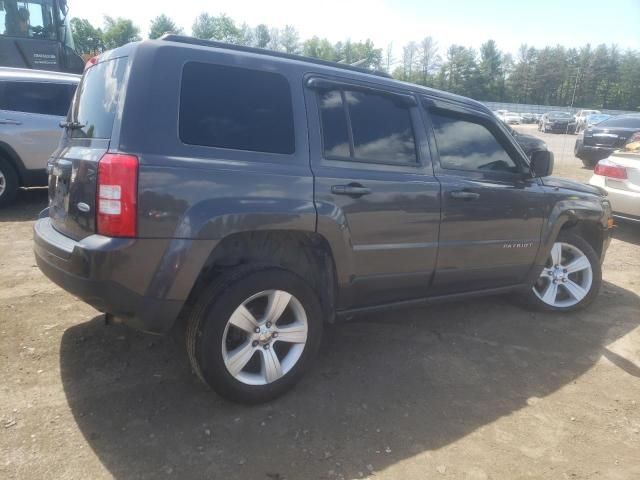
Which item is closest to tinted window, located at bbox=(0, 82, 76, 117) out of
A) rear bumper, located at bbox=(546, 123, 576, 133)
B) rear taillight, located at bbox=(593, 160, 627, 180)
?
rear taillight, located at bbox=(593, 160, 627, 180)

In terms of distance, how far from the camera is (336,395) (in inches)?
119

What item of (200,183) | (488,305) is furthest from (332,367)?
(488,305)

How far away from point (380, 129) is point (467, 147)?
2.75 feet

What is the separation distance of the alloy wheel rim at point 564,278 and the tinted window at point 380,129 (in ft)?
6.53

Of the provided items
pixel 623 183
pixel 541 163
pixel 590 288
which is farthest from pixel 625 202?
pixel 541 163

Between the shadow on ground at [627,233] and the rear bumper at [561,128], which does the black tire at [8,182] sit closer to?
the shadow on ground at [627,233]

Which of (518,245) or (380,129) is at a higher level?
(380,129)

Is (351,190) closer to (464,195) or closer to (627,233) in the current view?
(464,195)

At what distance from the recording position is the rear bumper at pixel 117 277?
2354 mm

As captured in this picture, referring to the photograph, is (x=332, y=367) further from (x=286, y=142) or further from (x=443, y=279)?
(x=286, y=142)

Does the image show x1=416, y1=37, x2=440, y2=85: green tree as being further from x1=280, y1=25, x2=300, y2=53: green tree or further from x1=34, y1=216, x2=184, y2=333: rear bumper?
x1=34, y1=216, x2=184, y2=333: rear bumper

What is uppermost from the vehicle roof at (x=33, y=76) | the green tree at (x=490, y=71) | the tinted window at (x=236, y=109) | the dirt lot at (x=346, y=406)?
the green tree at (x=490, y=71)

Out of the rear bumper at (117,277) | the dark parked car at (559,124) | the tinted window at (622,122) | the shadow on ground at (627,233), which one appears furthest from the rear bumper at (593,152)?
the dark parked car at (559,124)

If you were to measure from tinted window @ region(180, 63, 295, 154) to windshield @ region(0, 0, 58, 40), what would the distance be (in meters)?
9.83
